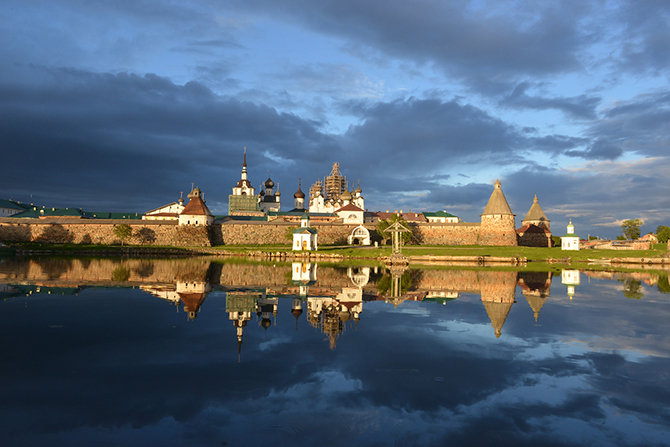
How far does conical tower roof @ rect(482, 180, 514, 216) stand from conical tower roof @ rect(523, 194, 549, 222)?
1337cm

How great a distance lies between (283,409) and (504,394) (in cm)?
352

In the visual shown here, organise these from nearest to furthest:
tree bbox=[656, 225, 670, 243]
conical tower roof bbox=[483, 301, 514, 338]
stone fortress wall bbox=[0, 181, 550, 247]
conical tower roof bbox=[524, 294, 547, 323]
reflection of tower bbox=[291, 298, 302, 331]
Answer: conical tower roof bbox=[483, 301, 514, 338], reflection of tower bbox=[291, 298, 302, 331], conical tower roof bbox=[524, 294, 547, 323], stone fortress wall bbox=[0, 181, 550, 247], tree bbox=[656, 225, 670, 243]

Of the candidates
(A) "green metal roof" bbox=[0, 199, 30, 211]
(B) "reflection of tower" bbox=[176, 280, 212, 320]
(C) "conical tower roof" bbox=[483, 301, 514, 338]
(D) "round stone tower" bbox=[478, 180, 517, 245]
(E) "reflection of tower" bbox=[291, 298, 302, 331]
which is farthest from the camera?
(A) "green metal roof" bbox=[0, 199, 30, 211]

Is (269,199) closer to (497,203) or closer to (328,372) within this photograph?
(497,203)

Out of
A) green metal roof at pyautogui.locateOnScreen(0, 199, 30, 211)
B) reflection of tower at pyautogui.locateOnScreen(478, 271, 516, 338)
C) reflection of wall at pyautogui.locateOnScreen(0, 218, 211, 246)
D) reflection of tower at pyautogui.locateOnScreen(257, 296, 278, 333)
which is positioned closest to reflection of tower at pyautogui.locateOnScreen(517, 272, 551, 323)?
reflection of tower at pyautogui.locateOnScreen(478, 271, 516, 338)

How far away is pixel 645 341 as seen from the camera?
34.3 ft

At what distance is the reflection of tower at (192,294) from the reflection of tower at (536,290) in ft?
35.7

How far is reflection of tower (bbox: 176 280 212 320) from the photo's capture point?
14.0 meters

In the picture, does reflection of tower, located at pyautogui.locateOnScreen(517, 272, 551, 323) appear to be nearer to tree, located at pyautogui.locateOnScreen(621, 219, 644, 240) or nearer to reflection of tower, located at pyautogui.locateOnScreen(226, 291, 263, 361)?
reflection of tower, located at pyautogui.locateOnScreen(226, 291, 263, 361)

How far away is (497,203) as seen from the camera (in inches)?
2355

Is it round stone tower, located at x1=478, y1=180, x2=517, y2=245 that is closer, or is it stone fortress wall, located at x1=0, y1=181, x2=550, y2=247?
round stone tower, located at x1=478, y1=180, x2=517, y2=245

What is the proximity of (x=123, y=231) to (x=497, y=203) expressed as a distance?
50812 mm

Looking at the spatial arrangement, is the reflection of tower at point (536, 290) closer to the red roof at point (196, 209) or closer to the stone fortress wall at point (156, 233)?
the stone fortress wall at point (156, 233)

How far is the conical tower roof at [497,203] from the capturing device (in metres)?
59.3
